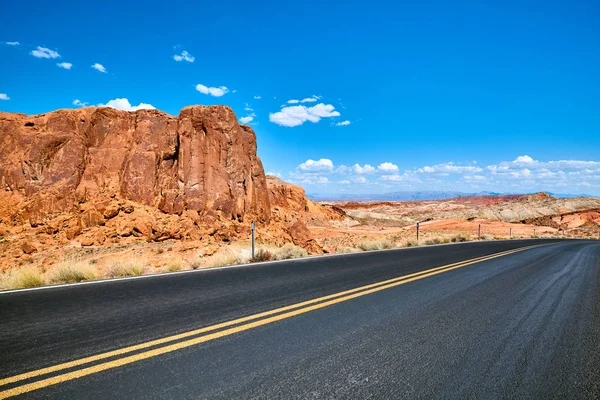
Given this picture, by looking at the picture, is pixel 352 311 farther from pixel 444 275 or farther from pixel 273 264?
pixel 273 264

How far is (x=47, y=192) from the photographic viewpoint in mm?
23047

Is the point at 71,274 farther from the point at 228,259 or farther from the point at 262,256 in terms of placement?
the point at 262,256

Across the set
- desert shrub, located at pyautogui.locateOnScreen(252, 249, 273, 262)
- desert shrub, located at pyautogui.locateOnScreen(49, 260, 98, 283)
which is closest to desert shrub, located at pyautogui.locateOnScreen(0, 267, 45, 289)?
desert shrub, located at pyautogui.locateOnScreen(49, 260, 98, 283)

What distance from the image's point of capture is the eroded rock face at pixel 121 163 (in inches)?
918

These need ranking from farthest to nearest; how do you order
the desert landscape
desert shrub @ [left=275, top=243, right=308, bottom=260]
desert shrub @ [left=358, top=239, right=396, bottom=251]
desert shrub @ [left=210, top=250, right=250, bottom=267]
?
1. the desert landscape
2. desert shrub @ [left=358, top=239, right=396, bottom=251]
3. desert shrub @ [left=275, top=243, right=308, bottom=260]
4. desert shrub @ [left=210, top=250, right=250, bottom=267]

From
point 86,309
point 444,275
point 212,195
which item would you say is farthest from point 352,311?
point 212,195

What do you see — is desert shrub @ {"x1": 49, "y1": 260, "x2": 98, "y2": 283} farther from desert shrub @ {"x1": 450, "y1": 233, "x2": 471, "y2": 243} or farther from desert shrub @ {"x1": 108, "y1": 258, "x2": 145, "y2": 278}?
desert shrub @ {"x1": 450, "y1": 233, "x2": 471, "y2": 243}

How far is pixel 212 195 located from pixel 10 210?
42.6ft

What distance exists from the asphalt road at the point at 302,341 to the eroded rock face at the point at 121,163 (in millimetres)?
20324

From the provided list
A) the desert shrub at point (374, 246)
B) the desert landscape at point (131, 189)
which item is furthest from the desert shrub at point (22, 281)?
the desert shrub at point (374, 246)

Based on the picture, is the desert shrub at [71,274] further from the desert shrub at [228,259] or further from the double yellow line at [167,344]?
the double yellow line at [167,344]

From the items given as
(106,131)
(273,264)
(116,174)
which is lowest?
(273,264)

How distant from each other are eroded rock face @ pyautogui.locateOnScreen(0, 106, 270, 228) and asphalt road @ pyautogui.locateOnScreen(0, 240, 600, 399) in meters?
20.3

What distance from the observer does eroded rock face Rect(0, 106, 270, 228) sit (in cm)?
2333
